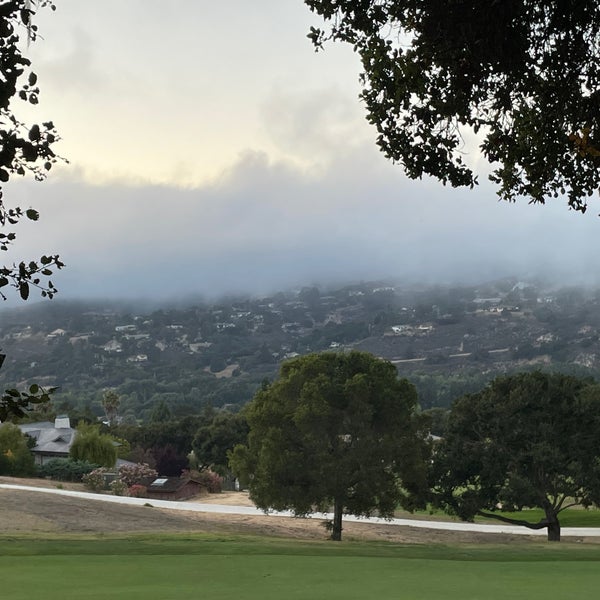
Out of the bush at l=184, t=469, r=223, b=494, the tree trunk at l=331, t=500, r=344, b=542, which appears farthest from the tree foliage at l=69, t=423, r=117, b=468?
the tree trunk at l=331, t=500, r=344, b=542

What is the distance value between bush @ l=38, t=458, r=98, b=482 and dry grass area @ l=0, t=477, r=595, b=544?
25.2 m

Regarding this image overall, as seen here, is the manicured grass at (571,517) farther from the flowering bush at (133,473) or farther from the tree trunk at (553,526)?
the flowering bush at (133,473)

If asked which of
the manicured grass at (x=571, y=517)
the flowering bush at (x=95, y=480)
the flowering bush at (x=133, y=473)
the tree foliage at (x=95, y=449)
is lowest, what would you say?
the manicured grass at (x=571, y=517)

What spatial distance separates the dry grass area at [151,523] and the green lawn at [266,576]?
42.7 feet

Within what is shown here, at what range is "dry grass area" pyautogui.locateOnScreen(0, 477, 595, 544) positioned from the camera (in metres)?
37.2

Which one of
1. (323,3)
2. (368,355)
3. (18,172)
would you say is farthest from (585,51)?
(368,355)

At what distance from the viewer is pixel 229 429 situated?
8388 cm

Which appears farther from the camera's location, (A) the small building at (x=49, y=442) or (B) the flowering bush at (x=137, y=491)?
(A) the small building at (x=49, y=442)

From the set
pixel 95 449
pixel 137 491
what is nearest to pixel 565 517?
pixel 137 491

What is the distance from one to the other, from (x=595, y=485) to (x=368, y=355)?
12009mm

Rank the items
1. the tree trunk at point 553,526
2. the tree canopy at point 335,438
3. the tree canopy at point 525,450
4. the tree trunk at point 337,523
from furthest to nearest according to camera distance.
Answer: the tree trunk at point 553,526
the tree canopy at point 525,450
the tree trunk at point 337,523
the tree canopy at point 335,438

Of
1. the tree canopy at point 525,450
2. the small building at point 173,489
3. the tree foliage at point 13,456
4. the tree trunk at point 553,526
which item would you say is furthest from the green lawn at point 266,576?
the tree foliage at point 13,456

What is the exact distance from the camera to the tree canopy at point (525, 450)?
4394 centimetres

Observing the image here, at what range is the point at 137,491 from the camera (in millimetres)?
67250
